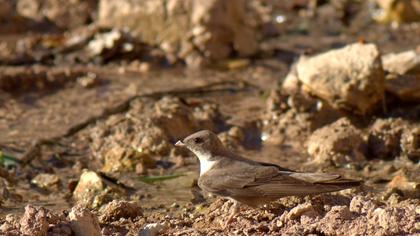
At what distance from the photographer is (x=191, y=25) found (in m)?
13.1

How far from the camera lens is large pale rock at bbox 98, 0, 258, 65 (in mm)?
12922

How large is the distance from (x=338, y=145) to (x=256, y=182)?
6.86ft

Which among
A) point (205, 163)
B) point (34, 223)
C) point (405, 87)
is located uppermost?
point (405, 87)

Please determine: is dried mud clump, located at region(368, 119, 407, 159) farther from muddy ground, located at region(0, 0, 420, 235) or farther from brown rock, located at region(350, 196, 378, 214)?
brown rock, located at region(350, 196, 378, 214)

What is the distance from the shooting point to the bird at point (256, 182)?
7359mm

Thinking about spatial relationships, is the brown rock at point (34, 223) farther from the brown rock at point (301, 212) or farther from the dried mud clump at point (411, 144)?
the dried mud clump at point (411, 144)

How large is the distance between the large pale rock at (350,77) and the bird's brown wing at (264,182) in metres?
2.57

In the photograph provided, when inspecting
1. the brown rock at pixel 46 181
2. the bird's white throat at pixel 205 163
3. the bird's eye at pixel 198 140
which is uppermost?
the bird's eye at pixel 198 140

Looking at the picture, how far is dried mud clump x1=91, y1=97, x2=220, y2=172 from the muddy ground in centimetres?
1

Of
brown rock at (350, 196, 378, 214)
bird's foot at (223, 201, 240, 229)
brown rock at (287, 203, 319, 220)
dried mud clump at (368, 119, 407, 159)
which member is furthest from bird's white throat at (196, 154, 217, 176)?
dried mud clump at (368, 119, 407, 159)

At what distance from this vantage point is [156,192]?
8922mm

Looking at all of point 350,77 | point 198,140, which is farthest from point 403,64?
point 198,140

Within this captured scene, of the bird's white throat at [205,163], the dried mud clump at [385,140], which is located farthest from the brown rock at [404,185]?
the bird's white throat at [205,163]

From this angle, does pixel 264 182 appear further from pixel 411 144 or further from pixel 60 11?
pixel 60 11
